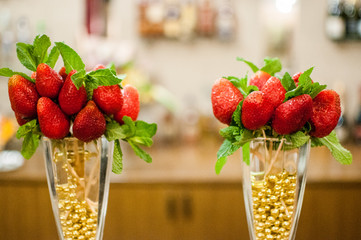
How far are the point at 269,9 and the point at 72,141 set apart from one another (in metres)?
2.47

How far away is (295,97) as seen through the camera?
0.69 meters

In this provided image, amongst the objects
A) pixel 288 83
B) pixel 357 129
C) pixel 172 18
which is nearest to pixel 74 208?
pixel 288 83

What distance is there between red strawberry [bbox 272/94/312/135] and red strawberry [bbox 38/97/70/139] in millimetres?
354

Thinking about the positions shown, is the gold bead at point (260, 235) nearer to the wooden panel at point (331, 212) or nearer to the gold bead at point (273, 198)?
the gold bead at point (273, 198)

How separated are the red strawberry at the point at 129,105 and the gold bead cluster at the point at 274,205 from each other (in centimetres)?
25

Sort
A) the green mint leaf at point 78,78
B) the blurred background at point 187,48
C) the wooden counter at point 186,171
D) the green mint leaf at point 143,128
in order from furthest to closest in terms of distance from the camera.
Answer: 1. the blurred background at point 187,48
2. the wooden counter at point 186,171
3. the green mint leaf at point 143,128
4. the green mint leaf at point 78,78

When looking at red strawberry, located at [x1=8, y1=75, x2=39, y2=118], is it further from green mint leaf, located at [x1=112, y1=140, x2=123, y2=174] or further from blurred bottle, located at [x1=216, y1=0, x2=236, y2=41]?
blurred bottle, located at [x1=216, y1=0, x2=236, y2=41]

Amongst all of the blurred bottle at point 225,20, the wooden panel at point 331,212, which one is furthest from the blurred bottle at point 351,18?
the wooden panel at point 331,212

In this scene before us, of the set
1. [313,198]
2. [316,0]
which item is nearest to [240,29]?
[316,0]

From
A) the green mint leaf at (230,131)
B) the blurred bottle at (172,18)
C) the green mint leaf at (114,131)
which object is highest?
the blurred bottle at (172,18)

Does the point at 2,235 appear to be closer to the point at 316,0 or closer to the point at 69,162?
the point at 69,162

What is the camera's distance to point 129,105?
0.76 meters

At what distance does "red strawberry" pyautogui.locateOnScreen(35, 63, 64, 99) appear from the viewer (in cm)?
68

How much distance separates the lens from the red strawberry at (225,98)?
2.37 feet
